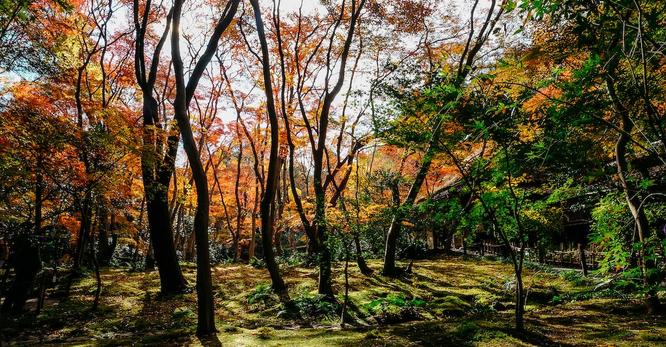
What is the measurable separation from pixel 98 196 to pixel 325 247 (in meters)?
5.95

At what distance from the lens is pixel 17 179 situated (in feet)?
23.5

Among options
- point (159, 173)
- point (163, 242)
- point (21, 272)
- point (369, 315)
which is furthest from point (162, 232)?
point (369, 315)

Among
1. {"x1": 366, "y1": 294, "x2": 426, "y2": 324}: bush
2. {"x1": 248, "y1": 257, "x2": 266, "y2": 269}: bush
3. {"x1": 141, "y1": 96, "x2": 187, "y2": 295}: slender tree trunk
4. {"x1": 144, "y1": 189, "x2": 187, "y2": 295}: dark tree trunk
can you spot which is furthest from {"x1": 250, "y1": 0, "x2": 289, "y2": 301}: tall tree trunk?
{"x1": 248, "y1": 257, "x2": 266, "y2": 269}: bush

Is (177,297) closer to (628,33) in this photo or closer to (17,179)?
(17,179)

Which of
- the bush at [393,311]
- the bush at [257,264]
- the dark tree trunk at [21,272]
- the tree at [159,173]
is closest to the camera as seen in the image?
the bush at [393,311]

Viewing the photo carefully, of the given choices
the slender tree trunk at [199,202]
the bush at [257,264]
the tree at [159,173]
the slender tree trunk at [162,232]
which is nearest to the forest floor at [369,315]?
the slender tree trunk at [199,202]

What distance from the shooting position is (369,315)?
322 inches

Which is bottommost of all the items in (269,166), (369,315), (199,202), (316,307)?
(369,315)

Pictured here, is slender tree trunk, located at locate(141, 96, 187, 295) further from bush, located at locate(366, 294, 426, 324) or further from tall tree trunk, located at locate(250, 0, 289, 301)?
bush, located at locate(366, 294, 426, 324)

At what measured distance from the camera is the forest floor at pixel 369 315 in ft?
16.9

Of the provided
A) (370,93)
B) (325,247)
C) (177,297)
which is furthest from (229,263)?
(370,93)

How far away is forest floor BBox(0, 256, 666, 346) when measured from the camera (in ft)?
16.9

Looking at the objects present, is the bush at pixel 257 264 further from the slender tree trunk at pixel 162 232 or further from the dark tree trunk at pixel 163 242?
the dark tree trunk at pixel 163 242

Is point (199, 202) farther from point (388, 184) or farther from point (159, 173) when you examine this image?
point (388, 184)
